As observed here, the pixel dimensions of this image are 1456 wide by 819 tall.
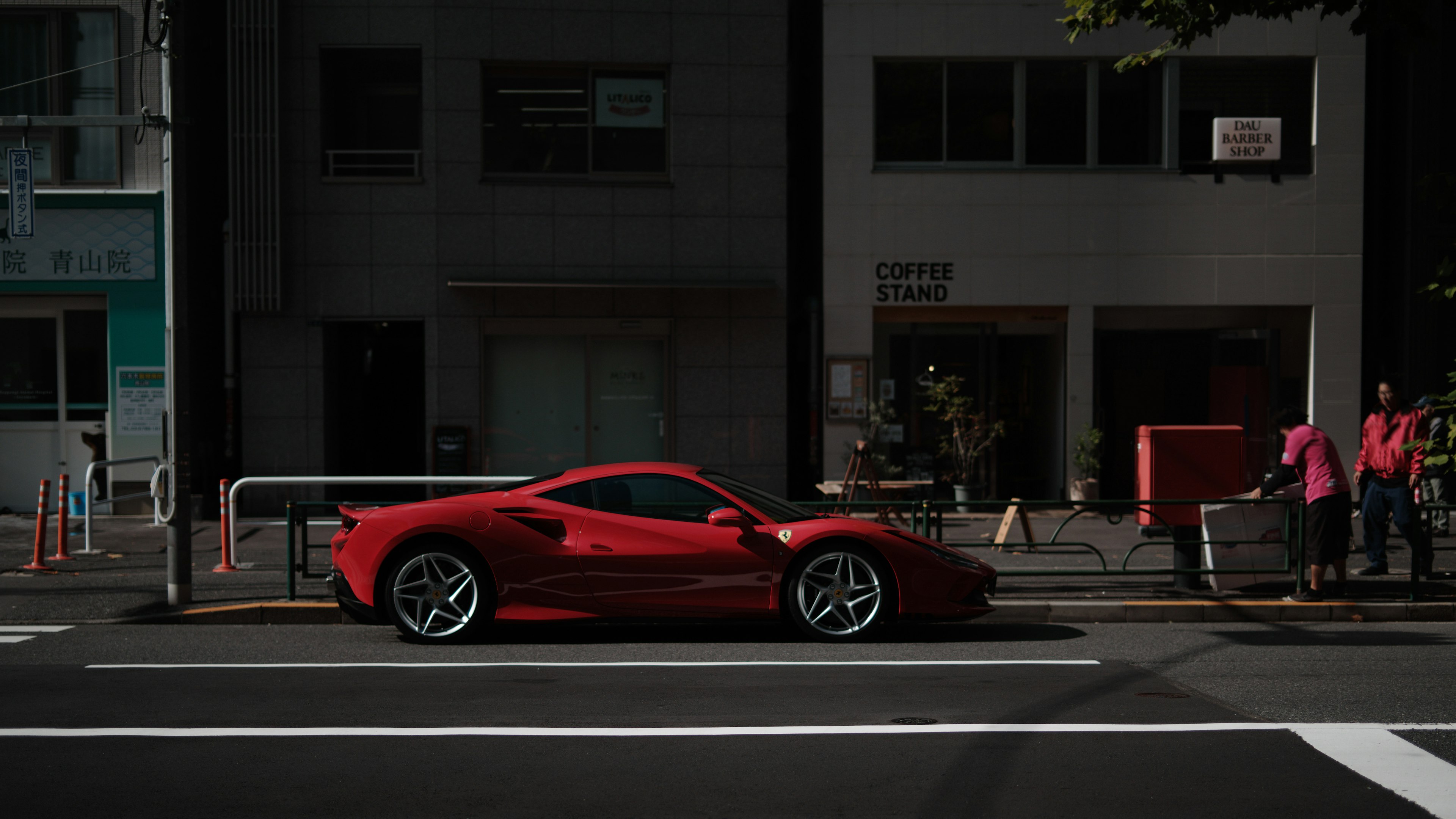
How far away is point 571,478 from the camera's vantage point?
841cm

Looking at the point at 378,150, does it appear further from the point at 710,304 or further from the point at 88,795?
the point at 88,795

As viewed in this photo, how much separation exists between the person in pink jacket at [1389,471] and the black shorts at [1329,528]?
140 centimetres

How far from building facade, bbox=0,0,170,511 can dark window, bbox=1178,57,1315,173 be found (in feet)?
48.0

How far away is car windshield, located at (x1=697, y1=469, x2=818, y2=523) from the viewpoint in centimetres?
839

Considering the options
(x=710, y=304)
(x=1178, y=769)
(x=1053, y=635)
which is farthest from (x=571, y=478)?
(x=710, y=304)

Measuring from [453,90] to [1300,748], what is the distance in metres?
14.3

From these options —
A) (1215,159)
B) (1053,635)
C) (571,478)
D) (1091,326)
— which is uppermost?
(1215,159)

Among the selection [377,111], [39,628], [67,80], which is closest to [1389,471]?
[39,628]

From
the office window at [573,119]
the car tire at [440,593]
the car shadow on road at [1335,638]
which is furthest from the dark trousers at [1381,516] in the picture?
the office window at [573,119]

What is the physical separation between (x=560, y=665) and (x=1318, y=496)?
257 inches

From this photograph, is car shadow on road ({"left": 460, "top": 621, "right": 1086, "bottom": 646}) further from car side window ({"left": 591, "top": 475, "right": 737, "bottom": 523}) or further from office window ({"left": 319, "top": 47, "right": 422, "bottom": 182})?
office window ({"left": 319, "top": 47, "right": 422, "bottom": 182})

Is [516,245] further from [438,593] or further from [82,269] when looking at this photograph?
[438,593]

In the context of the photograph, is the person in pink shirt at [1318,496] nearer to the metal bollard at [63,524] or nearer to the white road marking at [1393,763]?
the white road marking at [1393,763]

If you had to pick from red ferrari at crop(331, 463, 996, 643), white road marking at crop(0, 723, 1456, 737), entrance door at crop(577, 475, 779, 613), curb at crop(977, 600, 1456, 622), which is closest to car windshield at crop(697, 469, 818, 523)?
red ferrari at crop(331, 463, 996, 643)
